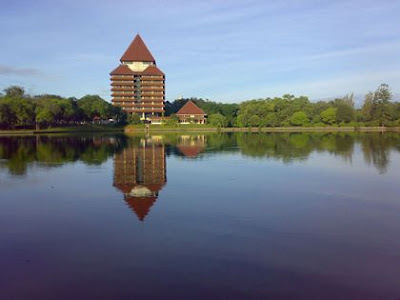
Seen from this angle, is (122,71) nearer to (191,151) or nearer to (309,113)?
(309,113)

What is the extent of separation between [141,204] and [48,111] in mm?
72965

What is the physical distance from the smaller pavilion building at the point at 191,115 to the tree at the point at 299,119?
88.8 ft

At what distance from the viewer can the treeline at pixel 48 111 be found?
7656 cm

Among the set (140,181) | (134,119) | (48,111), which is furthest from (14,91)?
(140,181)

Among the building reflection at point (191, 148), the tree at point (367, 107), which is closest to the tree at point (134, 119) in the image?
the building reflection at point (191, 148)

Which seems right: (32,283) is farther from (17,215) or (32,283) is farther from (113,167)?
(113,167)

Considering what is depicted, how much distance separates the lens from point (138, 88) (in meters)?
119

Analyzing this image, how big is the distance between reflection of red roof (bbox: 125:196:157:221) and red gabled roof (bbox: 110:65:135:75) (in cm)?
10678

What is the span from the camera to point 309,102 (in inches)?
4414

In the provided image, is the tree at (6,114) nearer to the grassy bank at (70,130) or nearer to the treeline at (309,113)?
the grassy bank at (70,130)

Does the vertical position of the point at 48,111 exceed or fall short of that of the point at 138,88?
it falls short

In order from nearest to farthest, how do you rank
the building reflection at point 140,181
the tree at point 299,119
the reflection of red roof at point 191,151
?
the building reflection at point 140,181, the reflection of red roof at point 191,151, the tree at point 299,119

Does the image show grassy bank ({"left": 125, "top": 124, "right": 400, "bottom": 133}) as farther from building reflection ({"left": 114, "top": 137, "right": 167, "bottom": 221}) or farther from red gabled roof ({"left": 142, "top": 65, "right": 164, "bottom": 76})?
building reflection ({"left": 114, "top": 137, "right": 167, "bottom": 221})

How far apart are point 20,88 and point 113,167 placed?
76767mm
